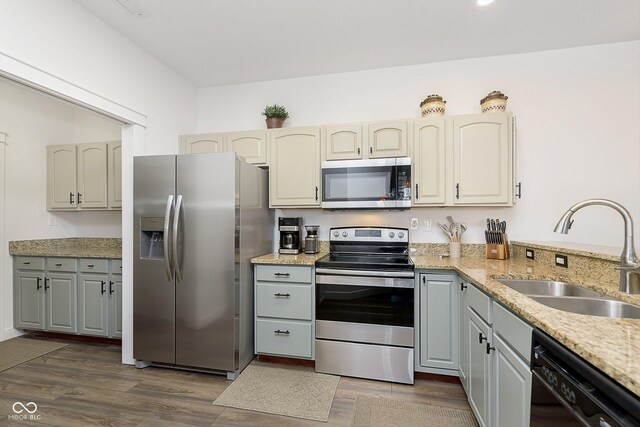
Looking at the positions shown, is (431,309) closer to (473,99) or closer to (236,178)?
(236,178)

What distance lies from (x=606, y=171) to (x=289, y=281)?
116 inches

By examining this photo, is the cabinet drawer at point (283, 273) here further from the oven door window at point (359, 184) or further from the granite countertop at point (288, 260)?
the oven door window at point (359, 184)

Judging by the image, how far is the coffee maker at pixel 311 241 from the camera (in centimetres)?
287

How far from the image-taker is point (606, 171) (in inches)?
101

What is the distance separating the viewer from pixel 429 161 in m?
2.58

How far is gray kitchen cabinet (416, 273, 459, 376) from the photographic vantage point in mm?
2197

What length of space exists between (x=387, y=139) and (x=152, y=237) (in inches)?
88.1

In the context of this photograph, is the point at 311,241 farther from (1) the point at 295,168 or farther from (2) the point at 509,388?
(2) the point at 509,388

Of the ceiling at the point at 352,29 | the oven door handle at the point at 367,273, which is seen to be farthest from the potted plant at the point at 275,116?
the oven door handle at the point at 367,273

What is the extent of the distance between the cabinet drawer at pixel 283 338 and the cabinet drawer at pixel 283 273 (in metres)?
0.36

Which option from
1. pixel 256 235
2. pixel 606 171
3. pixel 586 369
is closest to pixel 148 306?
pixel 256 235

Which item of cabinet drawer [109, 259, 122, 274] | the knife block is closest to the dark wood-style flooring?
cabinet drawer [109, 259, 122, 274]

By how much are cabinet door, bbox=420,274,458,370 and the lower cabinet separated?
2860 millimetres

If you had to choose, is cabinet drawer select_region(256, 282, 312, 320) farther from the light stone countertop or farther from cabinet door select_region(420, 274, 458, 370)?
the light stone countertop
